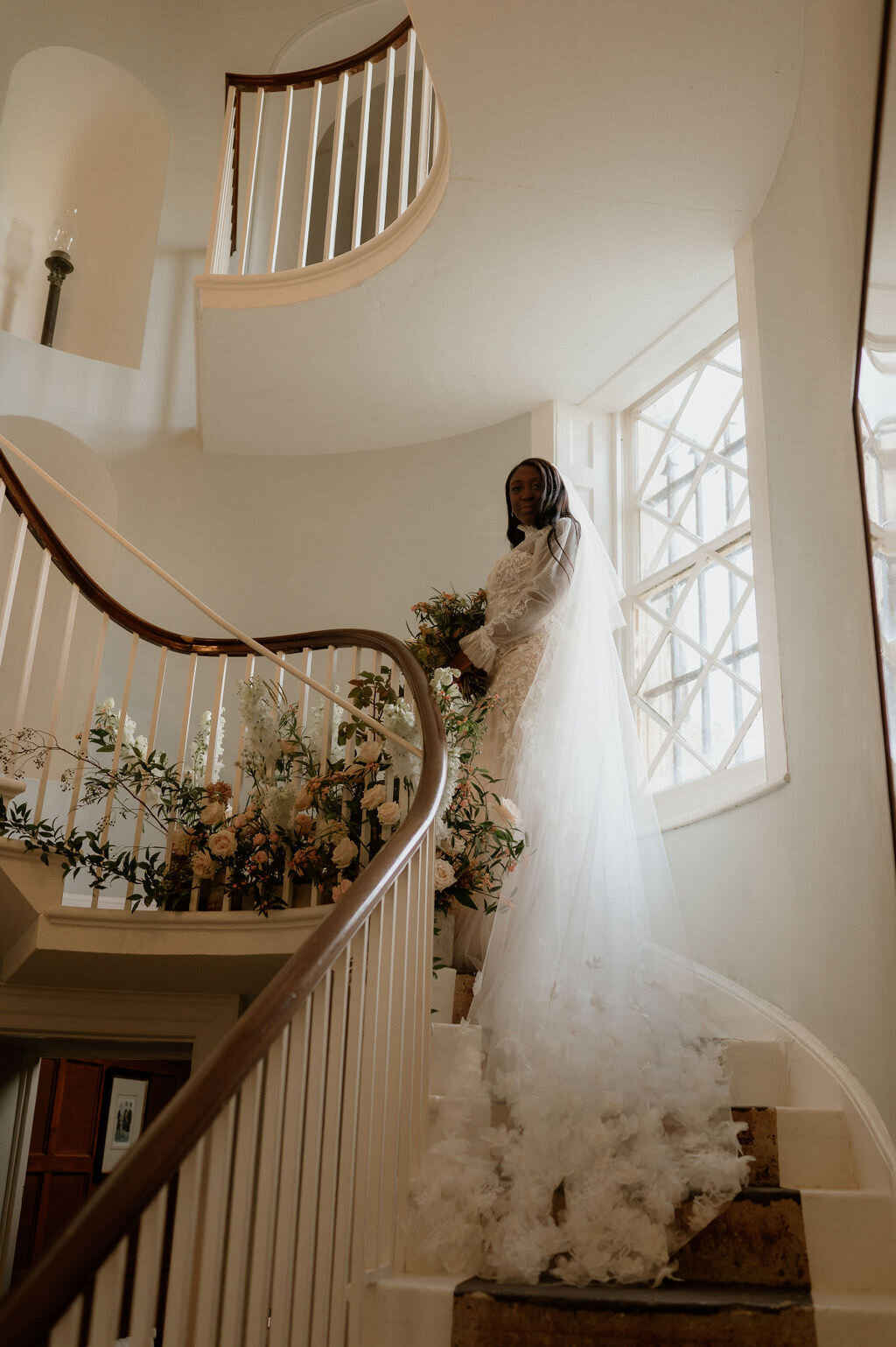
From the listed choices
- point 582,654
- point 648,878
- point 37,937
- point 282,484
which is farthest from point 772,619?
point 282,484

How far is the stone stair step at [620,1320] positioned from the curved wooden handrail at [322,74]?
533 cm

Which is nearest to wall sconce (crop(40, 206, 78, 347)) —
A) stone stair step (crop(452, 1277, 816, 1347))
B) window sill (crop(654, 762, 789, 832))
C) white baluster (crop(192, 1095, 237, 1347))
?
window sill (crop(654, 762, 789, 832))

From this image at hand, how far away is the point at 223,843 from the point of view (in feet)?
12.0

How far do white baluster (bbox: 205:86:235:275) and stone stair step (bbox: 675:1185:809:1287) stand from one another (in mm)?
4674

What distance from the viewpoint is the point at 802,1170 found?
2.75 m

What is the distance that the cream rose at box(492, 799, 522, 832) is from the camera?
3.55m

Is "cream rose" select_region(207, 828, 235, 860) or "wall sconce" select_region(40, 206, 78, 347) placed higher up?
"wall sconce" select_region(40, 206, 78, 347)

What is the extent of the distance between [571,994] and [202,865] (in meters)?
1.38

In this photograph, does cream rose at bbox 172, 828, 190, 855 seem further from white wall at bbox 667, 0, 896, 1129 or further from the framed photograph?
the framed photograph

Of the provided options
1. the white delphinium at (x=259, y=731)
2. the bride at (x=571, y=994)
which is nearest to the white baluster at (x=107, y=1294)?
the bride at (x=571, y=994)

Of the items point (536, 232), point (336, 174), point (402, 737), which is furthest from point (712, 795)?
point (336, 174)

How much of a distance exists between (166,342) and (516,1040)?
191 inches

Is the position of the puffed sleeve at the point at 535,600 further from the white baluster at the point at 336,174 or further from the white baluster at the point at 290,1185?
the white baluster at the point at 290,1185

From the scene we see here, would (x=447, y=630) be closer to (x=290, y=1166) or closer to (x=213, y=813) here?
(x=213, y=813)
